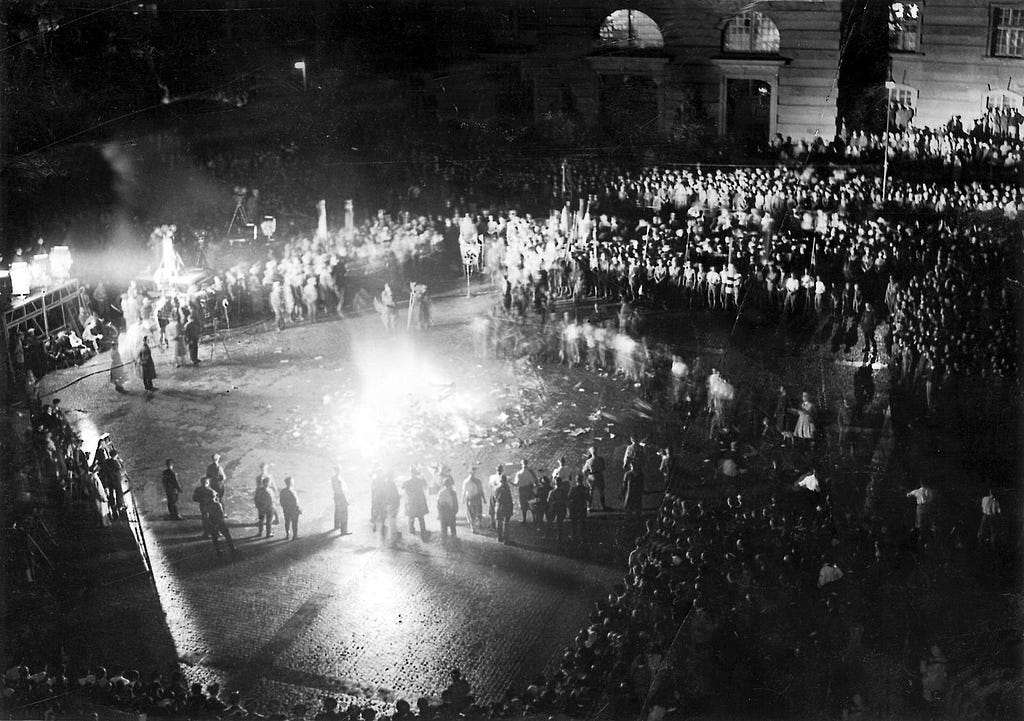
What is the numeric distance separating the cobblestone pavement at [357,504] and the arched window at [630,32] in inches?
77.0

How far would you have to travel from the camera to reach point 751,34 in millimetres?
5633

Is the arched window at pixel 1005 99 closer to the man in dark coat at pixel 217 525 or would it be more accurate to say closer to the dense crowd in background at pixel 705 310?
the dense crowd in background at pixel 705 310

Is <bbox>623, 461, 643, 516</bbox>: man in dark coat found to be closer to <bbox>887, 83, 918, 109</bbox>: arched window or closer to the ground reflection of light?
the ground reflection of light

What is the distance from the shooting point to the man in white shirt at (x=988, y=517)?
5566 mm

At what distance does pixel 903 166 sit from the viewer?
18.9 feet

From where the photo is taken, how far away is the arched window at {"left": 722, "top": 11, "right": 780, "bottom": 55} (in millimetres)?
5613

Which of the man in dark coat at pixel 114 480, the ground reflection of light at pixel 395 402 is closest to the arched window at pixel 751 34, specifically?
→ the ground reflection of light at pixel 395 402

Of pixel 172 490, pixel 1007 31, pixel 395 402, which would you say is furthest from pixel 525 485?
pixel 1007 31

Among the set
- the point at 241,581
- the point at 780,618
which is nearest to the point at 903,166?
the point at 780,618

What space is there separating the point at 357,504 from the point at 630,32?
11.7ft

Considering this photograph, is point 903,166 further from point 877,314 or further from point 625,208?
point 625,208

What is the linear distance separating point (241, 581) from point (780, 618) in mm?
3403

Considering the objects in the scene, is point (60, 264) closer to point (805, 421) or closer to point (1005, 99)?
point (805, 421)

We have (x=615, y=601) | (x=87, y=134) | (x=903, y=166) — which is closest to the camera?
(x=615, y=601)
